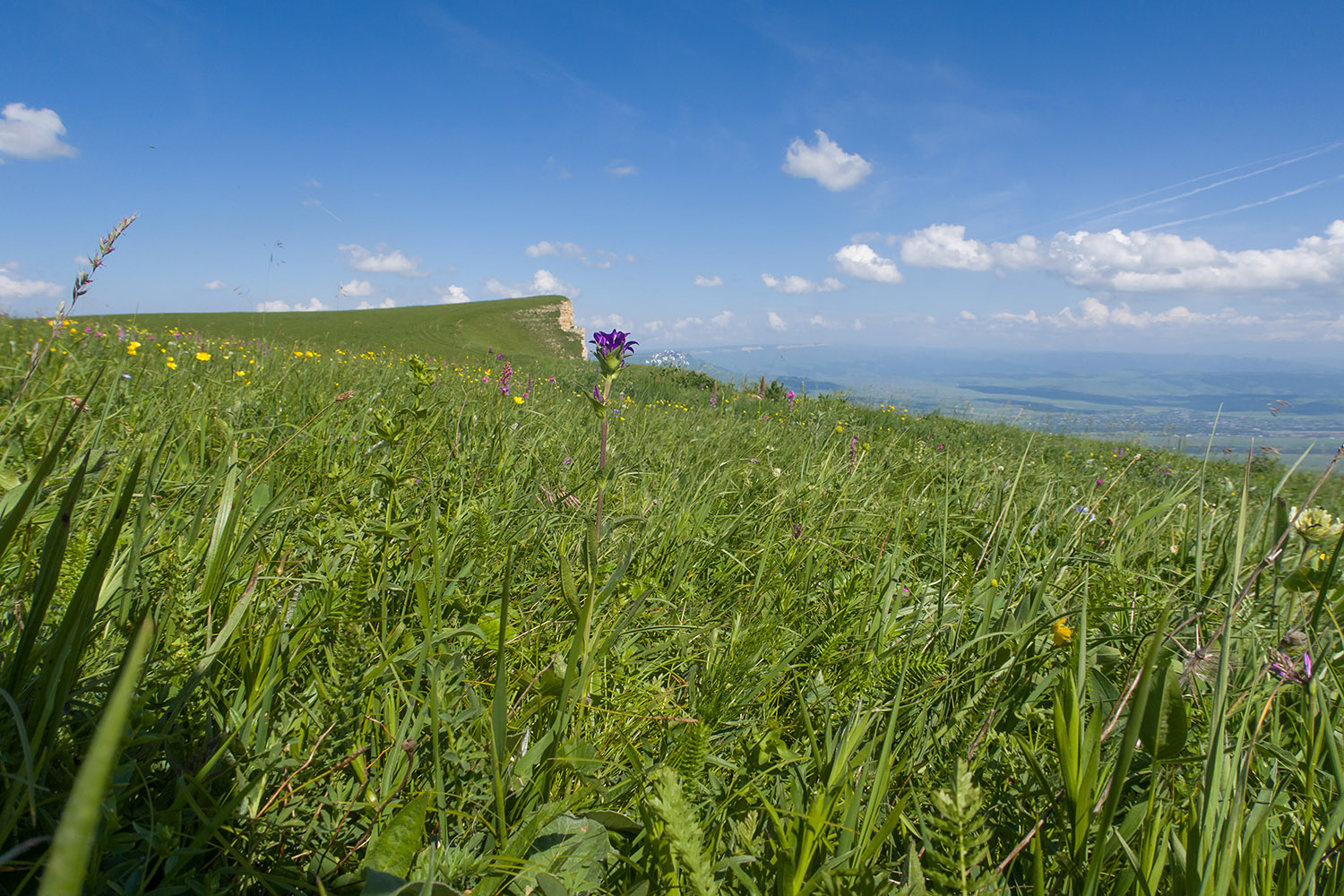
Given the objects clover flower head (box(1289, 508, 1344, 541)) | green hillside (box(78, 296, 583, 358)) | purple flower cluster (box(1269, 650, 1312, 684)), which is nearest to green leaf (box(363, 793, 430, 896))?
purple flower cluster (box(1269, 650, 1312, 684))

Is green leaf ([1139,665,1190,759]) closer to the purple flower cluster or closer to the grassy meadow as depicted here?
the grassy meadow

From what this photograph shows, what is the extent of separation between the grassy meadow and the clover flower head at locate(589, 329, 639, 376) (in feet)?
1.25

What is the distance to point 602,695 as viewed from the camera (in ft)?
4.40

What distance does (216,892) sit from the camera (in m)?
0.90

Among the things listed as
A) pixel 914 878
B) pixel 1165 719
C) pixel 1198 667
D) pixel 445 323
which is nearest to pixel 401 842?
pixel 914 878

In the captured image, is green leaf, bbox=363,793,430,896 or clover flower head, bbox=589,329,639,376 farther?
clover flower head, bbox=589,329,639,376

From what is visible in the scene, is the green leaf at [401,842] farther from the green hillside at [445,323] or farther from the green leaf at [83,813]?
the green hillside at [445,323]

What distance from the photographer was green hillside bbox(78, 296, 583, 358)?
29.3 m

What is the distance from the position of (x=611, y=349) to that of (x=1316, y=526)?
67.7 inches

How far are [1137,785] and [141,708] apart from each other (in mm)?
1787

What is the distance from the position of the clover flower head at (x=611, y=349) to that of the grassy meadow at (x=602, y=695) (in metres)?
0.38

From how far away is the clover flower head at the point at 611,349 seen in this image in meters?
1.72

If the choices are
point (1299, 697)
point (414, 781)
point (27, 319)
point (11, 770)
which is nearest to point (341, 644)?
point (414, 781)

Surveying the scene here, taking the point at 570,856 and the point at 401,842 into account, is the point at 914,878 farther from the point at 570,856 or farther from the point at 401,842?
the point at 401,842
